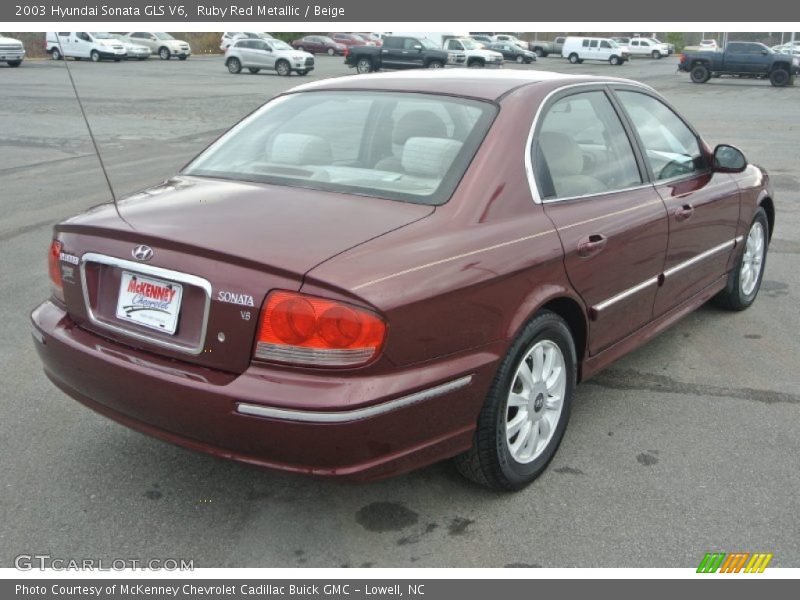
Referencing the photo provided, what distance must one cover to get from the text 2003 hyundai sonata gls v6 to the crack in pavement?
0.35 metres

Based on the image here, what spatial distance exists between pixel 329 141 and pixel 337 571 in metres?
1.84

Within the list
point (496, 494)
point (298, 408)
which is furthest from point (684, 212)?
point (298, 408)

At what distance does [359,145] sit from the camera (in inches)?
143

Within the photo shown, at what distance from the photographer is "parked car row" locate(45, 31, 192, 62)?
137 ft

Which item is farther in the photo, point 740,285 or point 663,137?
point 740,285

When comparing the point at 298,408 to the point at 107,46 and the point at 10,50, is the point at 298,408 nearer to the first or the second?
the point at 10,50

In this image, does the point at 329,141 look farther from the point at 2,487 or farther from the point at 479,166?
the point at 2,487

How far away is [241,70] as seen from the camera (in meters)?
38.2

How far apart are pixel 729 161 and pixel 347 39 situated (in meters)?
56.1

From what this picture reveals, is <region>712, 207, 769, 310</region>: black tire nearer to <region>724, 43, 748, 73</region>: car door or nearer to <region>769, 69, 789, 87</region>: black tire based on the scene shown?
<region>769, 69, 789, 87</region>: black tire

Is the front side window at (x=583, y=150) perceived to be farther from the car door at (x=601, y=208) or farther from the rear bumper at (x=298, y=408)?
the rear bumper at (x=298, y=408)

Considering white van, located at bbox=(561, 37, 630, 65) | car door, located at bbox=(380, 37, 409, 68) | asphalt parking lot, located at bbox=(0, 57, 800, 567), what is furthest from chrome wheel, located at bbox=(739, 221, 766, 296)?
white van, located at bbox=(561, 37, 630, 65)

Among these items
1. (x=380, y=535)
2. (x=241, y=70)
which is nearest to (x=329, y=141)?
(x=380, y=535)
